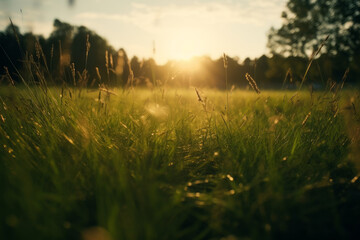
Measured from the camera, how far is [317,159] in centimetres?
151

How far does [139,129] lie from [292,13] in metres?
27.2

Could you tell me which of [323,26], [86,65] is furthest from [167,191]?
[323,26]

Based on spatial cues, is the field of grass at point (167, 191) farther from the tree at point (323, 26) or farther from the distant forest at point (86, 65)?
the tree at point (323, 26)

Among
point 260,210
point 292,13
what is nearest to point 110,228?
point 260,210

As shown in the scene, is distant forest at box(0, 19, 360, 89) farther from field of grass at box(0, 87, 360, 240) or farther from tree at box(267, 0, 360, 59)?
tree at box(267, 0, 360, 59)

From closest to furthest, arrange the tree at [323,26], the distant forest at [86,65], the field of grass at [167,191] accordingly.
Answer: the field of grass at [167,191]
the distant forest at [86,65]
the tree at [323,26]

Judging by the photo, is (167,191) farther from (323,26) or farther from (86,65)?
(323,26)

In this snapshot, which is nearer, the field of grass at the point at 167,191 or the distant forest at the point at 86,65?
the field of grass at the point at 167,191

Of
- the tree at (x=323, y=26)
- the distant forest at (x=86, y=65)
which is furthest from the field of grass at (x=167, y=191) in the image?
the tree at (x=323, y=26)

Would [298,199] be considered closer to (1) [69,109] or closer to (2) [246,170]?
(2) [246,170]

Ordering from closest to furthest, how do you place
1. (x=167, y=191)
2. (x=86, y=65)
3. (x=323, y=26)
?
(x=167, y=191) → (x=86, y=65) → (x=323, y=26)

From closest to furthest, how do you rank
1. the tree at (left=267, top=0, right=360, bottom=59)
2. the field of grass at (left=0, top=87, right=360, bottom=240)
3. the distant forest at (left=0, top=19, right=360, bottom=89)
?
the field of grass at (left=0, top=87, right=360, bottom=240) < the distant forest at (left=0, top=19, right=360, bottom=89) < the tree at (left=267, top=0, right=360, bottom=59)

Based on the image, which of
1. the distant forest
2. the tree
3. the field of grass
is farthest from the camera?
the tree

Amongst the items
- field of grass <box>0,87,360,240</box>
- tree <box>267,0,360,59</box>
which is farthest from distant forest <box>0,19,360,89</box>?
tree <box>267,0,360,59</box>
